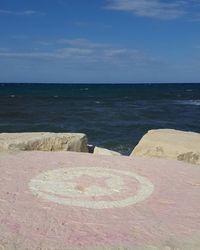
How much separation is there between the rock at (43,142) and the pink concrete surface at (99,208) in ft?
3.70

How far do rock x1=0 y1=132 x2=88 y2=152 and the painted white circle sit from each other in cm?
181

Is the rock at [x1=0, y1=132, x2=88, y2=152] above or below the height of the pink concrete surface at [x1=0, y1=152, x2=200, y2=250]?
above

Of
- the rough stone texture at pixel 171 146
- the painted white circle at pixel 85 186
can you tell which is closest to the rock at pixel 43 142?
the rough stone texture at pixel 171 146

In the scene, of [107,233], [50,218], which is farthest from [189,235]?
[50,218]

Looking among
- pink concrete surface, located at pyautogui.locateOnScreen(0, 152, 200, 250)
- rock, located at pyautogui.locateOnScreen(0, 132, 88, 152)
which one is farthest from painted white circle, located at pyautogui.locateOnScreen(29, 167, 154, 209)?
rock, located at pyautogui.locateOnScreen(0, 132, 88, 152)

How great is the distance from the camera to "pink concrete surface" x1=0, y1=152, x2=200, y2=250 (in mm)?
3564

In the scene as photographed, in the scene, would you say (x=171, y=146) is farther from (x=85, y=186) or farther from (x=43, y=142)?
(x=85, y=186)

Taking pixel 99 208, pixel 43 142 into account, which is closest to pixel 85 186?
pixel 99 208

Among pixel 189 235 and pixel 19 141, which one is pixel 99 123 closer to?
pixel 19 141

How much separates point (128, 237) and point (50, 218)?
727mm

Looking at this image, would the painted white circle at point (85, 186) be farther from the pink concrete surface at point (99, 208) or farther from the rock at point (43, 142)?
the rock at point (43, 142)

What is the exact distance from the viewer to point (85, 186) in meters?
4.92

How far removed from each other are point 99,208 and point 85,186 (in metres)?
0.66

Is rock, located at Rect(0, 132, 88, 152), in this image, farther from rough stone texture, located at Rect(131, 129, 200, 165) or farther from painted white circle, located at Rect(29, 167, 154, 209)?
painted white circle, located at Rect(29, 167, 154, 209)
